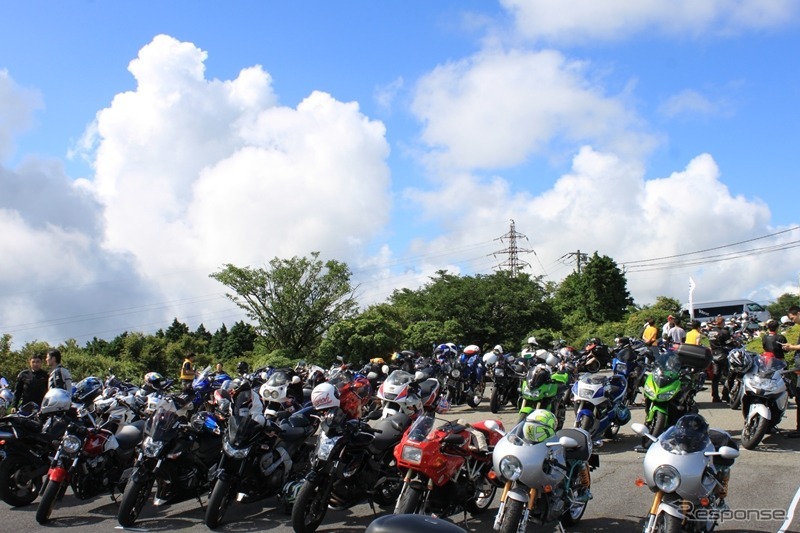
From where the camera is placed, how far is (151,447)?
6.64 m

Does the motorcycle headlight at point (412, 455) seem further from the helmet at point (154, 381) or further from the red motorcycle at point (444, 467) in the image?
the helmet at point (154, 381)

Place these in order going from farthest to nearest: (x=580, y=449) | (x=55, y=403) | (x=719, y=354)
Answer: (x=719, y=354)
(x=55, y=403)
(x=580, y=449)

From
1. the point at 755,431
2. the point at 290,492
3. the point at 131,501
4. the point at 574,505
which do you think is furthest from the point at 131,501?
the point at 755,431

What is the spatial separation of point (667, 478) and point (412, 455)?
6.60 feet

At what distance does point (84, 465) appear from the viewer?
24.4 ft

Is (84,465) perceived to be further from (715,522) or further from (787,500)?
(787,500)

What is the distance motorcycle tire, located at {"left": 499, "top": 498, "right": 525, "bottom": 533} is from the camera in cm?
485

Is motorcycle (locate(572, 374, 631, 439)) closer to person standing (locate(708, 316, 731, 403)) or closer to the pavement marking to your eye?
the pavement marking

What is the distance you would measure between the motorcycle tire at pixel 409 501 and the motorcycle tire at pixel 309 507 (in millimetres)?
936

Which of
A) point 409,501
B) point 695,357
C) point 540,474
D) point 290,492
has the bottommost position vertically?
point 290,492

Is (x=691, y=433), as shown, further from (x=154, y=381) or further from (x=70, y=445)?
(x=154, y=381)

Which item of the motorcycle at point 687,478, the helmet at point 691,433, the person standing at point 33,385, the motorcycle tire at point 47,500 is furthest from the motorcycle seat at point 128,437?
the helmet at point 691,433

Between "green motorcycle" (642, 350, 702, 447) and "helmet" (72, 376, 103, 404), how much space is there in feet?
24.2

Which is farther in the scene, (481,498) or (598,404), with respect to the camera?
(598,404)
